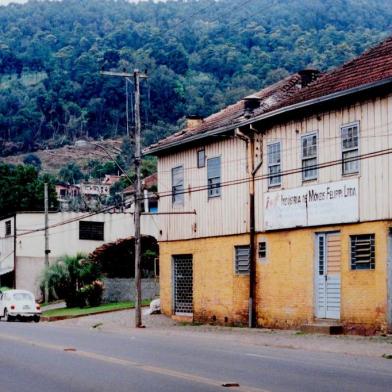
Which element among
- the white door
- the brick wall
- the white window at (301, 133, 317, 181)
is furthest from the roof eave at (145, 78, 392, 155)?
the white door

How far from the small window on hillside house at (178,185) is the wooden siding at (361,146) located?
22.4 feet

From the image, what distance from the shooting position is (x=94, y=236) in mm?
58344

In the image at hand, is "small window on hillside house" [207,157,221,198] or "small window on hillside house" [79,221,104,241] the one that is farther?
"small window on hillside house" [79,221,104,241]

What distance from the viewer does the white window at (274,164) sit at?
94.4ft

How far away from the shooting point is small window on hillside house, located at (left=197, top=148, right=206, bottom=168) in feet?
109

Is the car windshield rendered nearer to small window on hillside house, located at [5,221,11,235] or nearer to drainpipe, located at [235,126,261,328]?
drainpipe, located at [235,126,261,328]

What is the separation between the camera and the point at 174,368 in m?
15.9

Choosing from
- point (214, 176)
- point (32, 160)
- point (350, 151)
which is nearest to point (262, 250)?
point (214, 176)

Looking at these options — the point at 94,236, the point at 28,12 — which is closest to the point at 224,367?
the point at 94,236

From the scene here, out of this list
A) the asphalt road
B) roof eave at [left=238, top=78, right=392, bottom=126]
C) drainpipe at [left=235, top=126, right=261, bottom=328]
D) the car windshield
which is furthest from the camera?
the car windshield

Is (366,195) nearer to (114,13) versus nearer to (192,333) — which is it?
(192,333)

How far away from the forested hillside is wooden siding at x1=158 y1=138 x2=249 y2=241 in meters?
43.5

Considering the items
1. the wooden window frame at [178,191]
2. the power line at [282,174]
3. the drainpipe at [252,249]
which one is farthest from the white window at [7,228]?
the drainpipe at [252,249]

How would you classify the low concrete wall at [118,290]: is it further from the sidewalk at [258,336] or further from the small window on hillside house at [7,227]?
Answer: the small window on hillside house at [7,227]
